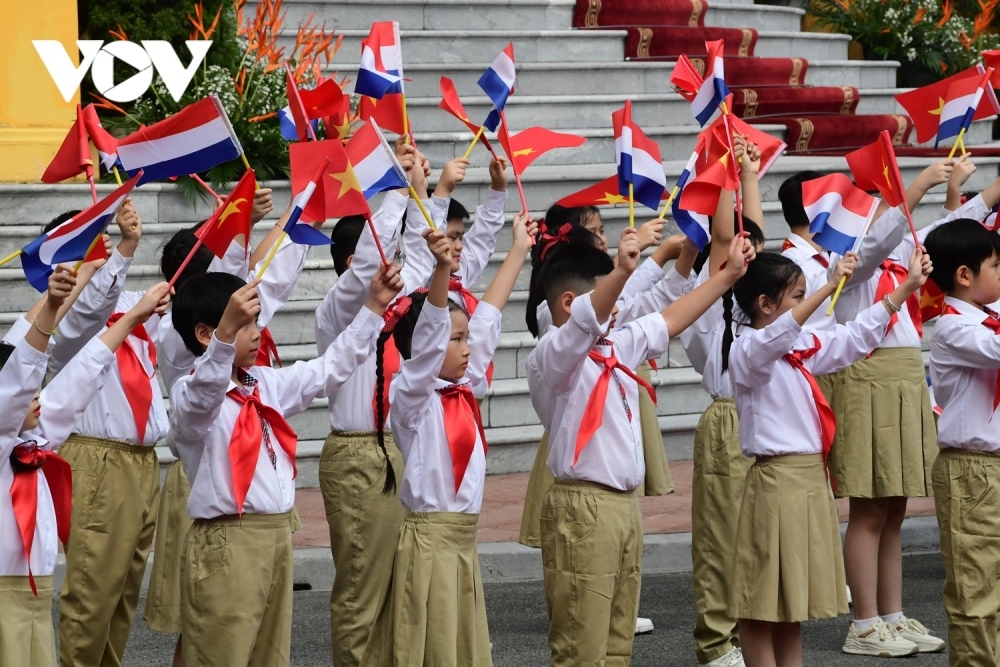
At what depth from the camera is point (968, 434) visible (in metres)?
5.56

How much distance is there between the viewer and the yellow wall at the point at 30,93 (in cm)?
970

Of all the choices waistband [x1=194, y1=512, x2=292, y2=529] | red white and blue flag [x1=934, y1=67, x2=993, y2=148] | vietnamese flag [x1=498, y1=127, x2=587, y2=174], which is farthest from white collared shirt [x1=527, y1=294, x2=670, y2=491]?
red white and blue flag [x1=934, y1=67, x2=993, y2=148]

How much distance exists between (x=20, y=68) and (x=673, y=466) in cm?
480

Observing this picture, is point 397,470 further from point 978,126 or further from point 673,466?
point 978,126

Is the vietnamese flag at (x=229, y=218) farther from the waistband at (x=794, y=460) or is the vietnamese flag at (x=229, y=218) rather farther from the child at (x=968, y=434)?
the child at (x=968, y=434)

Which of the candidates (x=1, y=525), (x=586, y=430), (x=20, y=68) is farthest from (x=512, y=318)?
(x=1, y=525)

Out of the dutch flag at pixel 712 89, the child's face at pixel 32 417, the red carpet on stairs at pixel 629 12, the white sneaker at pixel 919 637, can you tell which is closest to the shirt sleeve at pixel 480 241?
the dutch flag at pixel 712 89

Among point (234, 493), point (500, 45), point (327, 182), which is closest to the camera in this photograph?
point (234, 493)

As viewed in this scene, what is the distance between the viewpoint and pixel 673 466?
31.1 ft

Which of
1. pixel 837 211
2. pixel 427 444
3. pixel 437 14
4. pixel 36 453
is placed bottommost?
pixel 427 444

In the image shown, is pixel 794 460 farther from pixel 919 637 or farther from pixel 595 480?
pixel 919 637

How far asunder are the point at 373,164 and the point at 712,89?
1.94 meters

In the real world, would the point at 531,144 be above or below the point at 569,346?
above

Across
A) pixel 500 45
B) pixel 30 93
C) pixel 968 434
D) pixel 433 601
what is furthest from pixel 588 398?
pixel 500 45
